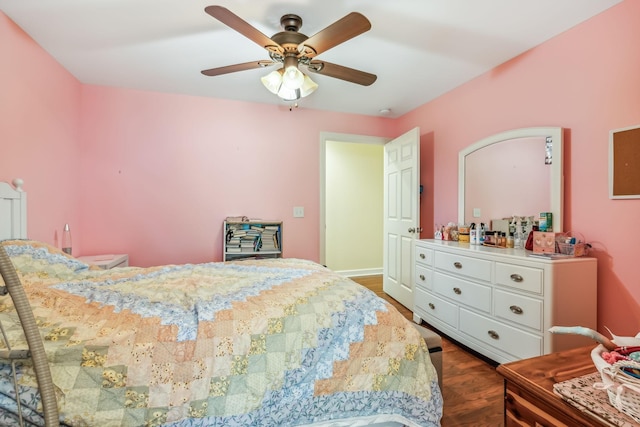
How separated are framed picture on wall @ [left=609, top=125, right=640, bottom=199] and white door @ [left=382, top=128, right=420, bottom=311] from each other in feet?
4.87

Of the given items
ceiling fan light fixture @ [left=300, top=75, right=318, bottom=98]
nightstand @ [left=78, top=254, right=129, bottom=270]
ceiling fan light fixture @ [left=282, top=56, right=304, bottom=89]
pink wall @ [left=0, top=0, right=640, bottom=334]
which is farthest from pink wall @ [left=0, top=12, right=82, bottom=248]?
ceiling fan light fixture @ [left=300, top=75, right=318, bottom=98]

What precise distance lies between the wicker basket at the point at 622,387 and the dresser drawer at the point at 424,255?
2.00 m

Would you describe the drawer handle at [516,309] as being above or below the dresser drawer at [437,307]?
above

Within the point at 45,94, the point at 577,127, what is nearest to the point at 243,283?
the point at 45,94

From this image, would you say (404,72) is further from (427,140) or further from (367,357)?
(367,357)

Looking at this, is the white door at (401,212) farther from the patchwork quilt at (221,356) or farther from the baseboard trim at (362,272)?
the patchwork quilt at (221,356)

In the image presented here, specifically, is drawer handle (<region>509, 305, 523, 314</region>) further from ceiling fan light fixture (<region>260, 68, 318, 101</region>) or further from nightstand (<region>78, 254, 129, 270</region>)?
nightstand (<region>78, 254, 129, 270</region>)

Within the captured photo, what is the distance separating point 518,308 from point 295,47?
2215 millimetres

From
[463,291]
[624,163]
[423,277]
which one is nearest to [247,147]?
[423,277]

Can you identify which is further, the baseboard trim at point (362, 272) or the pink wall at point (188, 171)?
the baseboard trim at point (362, 272)

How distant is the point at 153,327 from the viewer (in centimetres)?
109

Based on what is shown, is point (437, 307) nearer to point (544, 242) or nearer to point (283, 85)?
point (544, 242)

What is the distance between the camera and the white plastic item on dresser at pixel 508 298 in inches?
68.0

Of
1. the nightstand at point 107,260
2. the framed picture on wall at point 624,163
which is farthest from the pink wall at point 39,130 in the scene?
the framed picture on wall at point 624,163
